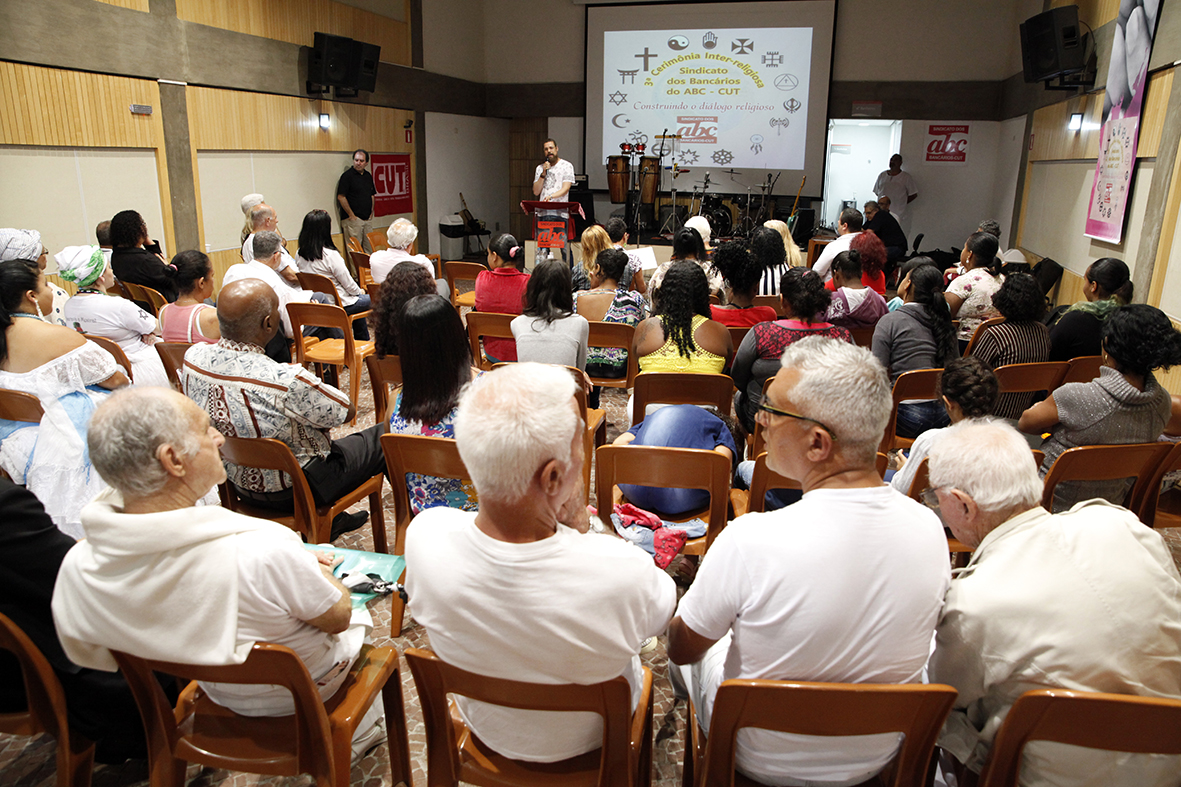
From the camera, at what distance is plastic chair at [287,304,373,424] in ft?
14.4

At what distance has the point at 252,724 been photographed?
162cm

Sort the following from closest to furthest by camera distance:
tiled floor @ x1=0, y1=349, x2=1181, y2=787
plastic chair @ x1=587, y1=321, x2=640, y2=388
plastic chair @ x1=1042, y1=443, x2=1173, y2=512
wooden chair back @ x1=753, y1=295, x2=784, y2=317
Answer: tiled floor @ x1=0, y1=349, x2=1181, y2=787 → plastic chair @ x1=1042, y1=443, x2=1173, y2=512 → plastic chair @ x1=587, y1=321, x2=640, y2=388 → wooden chair back @ x1=753, y1=295, x2=784, y2=317

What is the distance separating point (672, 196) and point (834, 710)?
430 inches

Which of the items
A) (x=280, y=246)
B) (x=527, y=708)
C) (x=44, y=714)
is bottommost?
(x=44, y=714)

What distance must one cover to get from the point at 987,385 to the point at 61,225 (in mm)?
6861

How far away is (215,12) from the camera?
735 centimetres

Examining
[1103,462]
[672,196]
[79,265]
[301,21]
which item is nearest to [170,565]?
[1103,462]

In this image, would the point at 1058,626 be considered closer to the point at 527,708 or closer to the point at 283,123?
the point at 527,708

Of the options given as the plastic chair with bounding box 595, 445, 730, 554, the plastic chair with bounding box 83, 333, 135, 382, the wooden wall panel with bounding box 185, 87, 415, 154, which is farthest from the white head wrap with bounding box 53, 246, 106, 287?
the wooden wall panel with bounding box 185, 87, 415, 154

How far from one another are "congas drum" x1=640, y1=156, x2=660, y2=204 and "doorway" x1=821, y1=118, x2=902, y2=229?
476cm

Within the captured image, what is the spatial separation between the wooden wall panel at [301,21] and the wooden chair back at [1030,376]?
7660 millimetres

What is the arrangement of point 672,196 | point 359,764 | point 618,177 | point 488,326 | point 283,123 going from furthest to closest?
point 672,196 → point 618,177 → point 283,123 → point 488,326 → point 359,764

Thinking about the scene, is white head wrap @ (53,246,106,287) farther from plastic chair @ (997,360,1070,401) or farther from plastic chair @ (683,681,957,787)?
plastic chair @ (997,360,1070,401)

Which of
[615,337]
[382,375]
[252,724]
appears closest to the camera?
[252,724]
